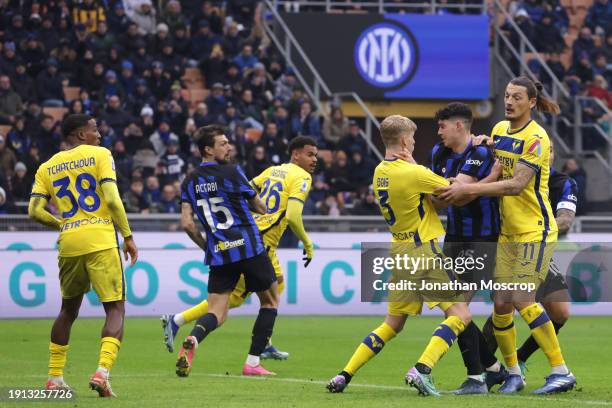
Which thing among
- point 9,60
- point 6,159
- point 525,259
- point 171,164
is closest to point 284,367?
point 525,259

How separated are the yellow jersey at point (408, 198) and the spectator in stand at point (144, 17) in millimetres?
17184

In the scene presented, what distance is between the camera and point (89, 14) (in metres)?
25.0

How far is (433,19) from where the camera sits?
93.9 ft

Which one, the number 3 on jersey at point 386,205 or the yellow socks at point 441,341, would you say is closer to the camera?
the yellow socks at point 441,341

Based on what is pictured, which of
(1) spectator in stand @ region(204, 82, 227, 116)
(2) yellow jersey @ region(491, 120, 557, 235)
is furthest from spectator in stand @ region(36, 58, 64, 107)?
(2) yellow jersey @ region(491, 120, 557, 235)

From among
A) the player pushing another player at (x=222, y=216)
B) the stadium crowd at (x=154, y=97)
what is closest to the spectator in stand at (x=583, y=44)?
the stadium crowd at (x=154, y=97)

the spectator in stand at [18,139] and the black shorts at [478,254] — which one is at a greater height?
the black shorts at [478,254]

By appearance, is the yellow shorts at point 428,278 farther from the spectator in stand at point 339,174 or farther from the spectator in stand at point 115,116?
the spectator in stand at point 115,116

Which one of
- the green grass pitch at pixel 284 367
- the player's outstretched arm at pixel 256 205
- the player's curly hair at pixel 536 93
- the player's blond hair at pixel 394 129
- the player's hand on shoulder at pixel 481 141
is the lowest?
the green grass pitch at pixel 284 367

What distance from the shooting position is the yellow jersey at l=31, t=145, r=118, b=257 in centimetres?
920

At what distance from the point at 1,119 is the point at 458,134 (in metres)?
14.9

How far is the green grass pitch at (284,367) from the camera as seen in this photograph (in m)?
8.71

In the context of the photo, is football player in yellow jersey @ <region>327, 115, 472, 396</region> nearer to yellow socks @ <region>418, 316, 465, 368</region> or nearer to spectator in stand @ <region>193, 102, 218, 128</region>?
yellow socks @ <region>418, 316, 465, 368</region>

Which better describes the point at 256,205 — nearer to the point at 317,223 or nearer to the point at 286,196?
the point at 286,196
